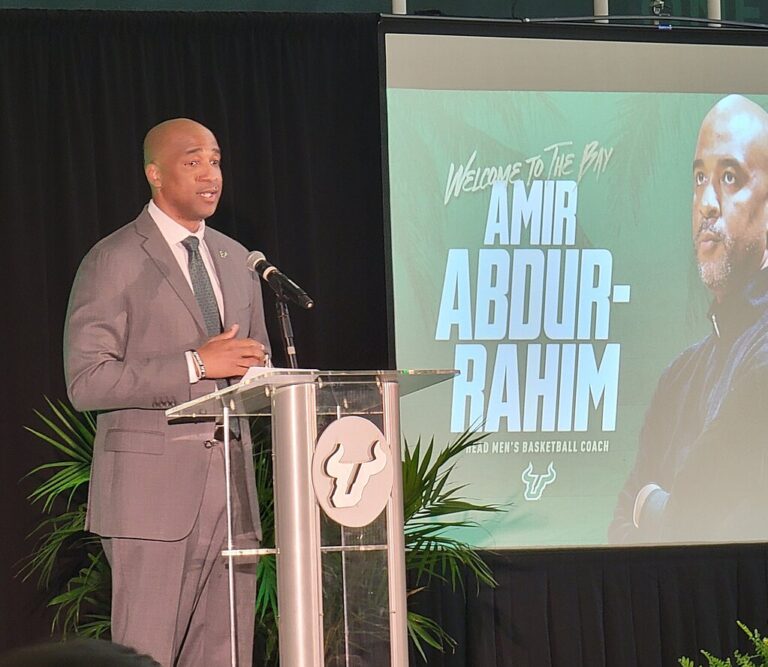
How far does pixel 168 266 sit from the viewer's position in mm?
3479

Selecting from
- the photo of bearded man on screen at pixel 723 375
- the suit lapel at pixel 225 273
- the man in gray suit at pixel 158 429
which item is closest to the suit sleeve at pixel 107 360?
the man in gray suit at pixel 158 429

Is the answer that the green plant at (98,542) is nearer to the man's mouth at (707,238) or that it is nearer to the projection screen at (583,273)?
the projection screen at (583,273)

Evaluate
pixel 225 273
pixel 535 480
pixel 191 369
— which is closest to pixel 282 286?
pixel 191 369

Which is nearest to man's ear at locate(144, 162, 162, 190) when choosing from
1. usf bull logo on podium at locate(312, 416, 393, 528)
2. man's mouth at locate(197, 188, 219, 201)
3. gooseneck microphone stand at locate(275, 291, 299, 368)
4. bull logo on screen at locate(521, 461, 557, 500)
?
man's mouth at locate(197, 188, 219, 201)

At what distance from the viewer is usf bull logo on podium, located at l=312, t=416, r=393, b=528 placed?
2447 mm

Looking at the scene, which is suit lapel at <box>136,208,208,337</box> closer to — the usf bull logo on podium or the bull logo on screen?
the usf bull logo on podium

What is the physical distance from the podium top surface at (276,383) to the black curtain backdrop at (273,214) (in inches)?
81.1

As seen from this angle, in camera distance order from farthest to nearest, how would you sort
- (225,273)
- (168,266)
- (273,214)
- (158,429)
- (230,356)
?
(273,214), (225,273), (168,266), (158,429), (230,356)

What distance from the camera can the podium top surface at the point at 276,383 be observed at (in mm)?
2443

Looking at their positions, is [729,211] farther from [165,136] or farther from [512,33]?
[165,136]

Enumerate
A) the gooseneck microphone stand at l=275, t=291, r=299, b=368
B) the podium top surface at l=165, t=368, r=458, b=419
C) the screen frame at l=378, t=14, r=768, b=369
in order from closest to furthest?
the podium top surface at l=165, t=368, r=458, b=419
the gooseneck microphone stand at l=275, t=291, r=299, b=368
the screen frame at l=378, t=14, r=768, b=369

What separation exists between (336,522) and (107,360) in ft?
3.67

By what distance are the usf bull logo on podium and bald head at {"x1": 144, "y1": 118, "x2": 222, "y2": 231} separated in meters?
1.35

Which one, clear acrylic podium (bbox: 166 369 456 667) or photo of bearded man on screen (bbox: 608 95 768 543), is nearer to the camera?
clear acrylic podium (bbox: 166 369 456 667)
